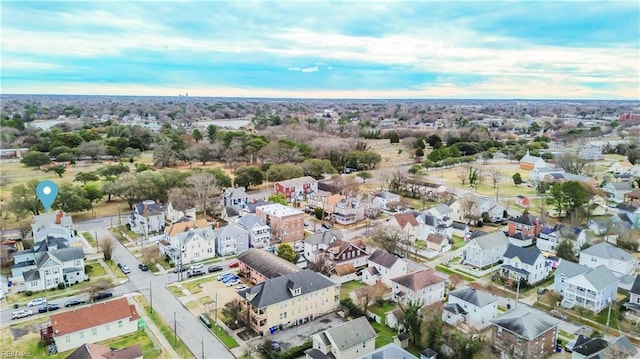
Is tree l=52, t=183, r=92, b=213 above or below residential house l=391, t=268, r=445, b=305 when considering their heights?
above

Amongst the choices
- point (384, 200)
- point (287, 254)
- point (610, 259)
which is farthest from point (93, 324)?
point (610, 259)

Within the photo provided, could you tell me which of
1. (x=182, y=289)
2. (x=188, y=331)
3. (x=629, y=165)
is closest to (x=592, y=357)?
(x=188, y=331)

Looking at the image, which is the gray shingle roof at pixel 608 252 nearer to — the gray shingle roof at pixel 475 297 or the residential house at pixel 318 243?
the gray shingle roof at pixel 475 297

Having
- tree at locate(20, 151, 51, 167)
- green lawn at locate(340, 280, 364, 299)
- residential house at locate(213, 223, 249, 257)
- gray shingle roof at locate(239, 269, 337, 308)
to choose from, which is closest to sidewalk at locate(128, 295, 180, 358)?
gray shingle roof at locate(239, 269, 337, 308)

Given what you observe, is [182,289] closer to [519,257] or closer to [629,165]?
[519,257]

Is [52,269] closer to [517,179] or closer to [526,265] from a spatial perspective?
[526,265]

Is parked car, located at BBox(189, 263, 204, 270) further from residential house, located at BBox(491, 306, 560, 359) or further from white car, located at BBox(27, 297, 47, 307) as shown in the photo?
residential house, located at BBox(491, 306, 560, 359)
